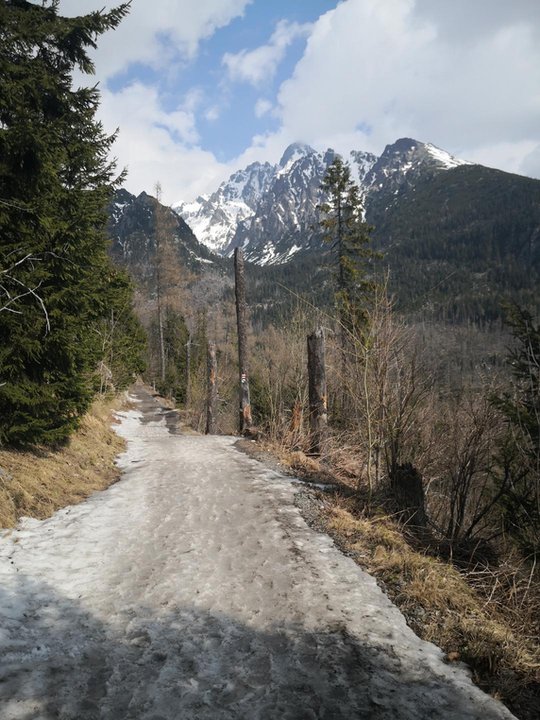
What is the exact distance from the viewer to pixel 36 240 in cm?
623

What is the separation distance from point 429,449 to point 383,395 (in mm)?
1239

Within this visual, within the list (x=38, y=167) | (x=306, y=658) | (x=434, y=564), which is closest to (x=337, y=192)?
(x=38, y=167)

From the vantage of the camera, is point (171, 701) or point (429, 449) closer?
point (171, 701)

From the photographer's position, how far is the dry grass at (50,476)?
5.33 m

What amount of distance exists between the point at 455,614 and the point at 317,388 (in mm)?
5698

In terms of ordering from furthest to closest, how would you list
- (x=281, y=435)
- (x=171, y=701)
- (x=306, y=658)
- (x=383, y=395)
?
(x=281, y=435) → (x=383, y=395) → (x=306, y=658) → (x=171, y=701)

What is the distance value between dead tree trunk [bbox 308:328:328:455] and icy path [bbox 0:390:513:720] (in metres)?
3.21

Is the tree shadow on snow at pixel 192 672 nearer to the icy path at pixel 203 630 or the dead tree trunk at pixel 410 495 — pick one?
the icy path at pixel 203 630

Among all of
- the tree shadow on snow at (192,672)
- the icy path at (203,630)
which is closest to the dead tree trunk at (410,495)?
the icy path at (203,630)

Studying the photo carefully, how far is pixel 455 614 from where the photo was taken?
3428mm

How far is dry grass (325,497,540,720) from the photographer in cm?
273

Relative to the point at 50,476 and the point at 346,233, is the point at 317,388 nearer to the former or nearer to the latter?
the point at 50,476

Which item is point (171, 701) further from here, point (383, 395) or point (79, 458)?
point (79, 458)

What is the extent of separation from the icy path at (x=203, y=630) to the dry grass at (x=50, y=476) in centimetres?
34
